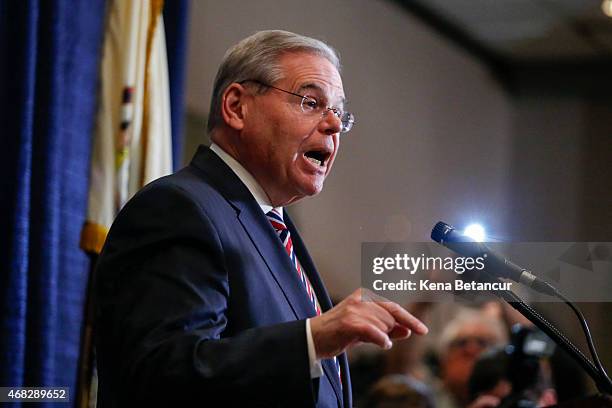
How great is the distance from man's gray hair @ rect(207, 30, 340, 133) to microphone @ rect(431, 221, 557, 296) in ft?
1.76

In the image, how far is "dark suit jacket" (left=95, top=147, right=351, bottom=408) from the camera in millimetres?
1493

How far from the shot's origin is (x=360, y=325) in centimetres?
143

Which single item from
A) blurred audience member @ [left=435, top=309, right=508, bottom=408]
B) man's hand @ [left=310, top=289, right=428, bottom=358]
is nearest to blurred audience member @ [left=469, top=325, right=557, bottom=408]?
blurred audience member @ [left=435, top=309, right=508, bottom=408]

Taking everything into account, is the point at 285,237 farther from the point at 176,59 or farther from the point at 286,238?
the point at 176,59

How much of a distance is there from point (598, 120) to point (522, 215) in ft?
3.26

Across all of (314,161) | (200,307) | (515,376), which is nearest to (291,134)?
(314,161)

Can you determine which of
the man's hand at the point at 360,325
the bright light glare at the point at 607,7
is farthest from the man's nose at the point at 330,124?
the bright light glare at the point at 607,7

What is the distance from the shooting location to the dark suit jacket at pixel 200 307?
58.8 inches

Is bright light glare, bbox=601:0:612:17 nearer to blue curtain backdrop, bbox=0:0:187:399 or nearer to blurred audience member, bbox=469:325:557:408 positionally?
blurred audience member, bbox=469:325:557:408

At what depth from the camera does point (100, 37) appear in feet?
11.0

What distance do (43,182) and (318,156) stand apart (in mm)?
1265

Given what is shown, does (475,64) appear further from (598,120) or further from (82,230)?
(82,230)

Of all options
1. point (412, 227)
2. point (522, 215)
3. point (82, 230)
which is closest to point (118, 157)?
point (82, 230)

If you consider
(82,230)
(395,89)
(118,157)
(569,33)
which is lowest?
(82,230)
